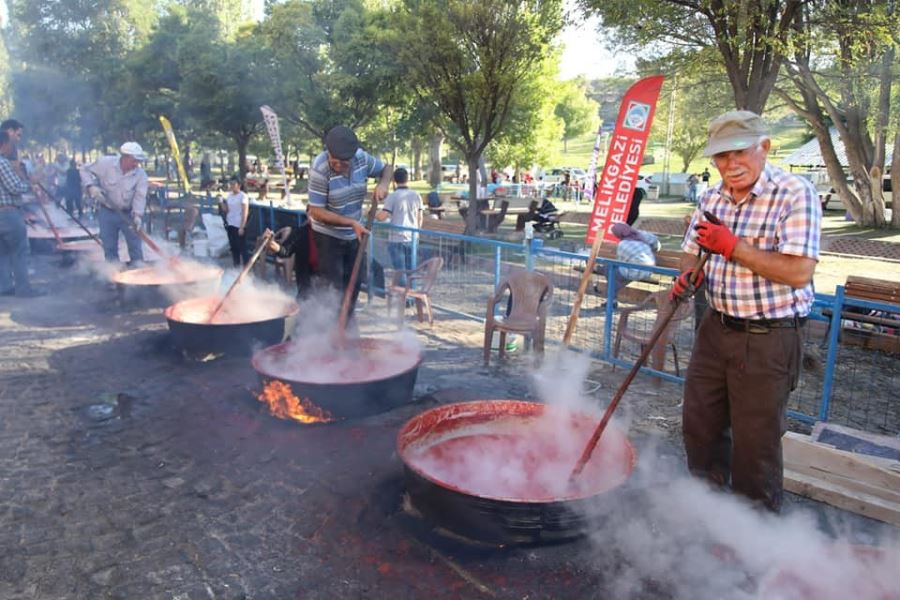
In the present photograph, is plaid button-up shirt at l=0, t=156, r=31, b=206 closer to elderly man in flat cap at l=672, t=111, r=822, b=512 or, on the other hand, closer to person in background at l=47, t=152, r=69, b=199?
elderly man in flat cap at l=672, t=111, r=822, b=512

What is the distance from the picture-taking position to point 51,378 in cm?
593

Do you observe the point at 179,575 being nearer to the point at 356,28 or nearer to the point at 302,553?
the point at 302,553

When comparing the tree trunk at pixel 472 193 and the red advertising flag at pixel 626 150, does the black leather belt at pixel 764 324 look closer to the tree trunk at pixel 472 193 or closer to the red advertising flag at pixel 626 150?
the red advertising flag at pixel 626 150

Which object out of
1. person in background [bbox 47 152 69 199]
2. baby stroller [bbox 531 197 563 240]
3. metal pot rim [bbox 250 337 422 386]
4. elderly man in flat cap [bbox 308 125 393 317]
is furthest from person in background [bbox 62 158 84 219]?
metal pot rim [bbox 250 337 422 386]

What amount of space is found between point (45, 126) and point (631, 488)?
44.3m

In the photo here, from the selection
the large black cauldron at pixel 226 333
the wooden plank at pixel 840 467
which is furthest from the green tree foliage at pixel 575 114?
the wooden plank at pixel 840 467

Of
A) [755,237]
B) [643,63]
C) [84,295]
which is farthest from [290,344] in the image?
[643,63]

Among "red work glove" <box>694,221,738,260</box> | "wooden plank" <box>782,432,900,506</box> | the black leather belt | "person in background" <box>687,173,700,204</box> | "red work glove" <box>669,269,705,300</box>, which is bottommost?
"wooden plank" <box>782,432,900,506</box>

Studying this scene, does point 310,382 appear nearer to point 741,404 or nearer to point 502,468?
point 502,468

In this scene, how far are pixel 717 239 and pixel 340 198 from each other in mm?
3629

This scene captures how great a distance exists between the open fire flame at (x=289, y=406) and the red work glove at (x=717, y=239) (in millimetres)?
3132

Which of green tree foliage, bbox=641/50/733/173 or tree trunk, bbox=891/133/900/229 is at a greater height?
green tree foliage, bbox=641/50/733/173

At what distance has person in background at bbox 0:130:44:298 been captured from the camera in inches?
332

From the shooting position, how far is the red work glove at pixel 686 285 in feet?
10.3
